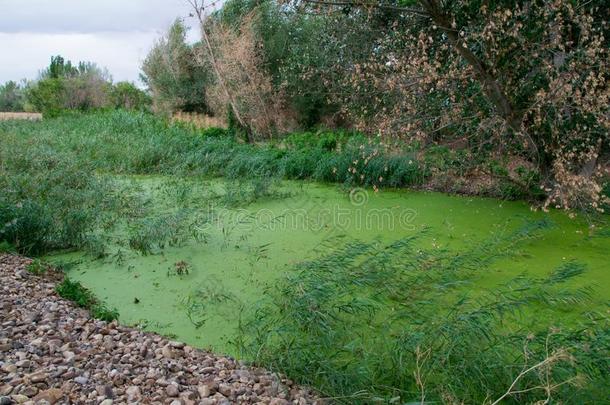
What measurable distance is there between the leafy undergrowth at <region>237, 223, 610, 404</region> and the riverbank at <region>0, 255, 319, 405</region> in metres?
0.22

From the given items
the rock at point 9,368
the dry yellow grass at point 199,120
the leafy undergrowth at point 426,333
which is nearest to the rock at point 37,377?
the rock at point 9,368

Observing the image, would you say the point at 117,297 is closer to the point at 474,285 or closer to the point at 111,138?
the point at 474,285

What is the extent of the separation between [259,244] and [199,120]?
34.1ft

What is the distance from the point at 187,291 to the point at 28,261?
1.60 meters

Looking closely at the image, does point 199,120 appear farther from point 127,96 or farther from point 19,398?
point 19,398

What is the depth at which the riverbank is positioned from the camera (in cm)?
265

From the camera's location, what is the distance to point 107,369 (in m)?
2.91

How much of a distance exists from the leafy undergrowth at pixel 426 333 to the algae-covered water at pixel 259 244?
21cm

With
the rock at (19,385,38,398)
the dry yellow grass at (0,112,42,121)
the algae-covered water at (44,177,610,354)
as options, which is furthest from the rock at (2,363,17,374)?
the dry yellow grass at (0,112,42,121)

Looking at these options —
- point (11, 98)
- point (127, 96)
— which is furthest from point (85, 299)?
point (11, 98)

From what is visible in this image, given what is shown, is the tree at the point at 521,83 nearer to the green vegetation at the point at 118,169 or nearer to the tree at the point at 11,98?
the green vegetation at the point at 118,169

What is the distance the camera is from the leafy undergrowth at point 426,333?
8.77ft

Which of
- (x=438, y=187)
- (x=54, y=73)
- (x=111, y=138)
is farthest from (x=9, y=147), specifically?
(x=54, y=73)

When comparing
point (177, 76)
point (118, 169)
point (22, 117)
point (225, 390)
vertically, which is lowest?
point (225, 390)
